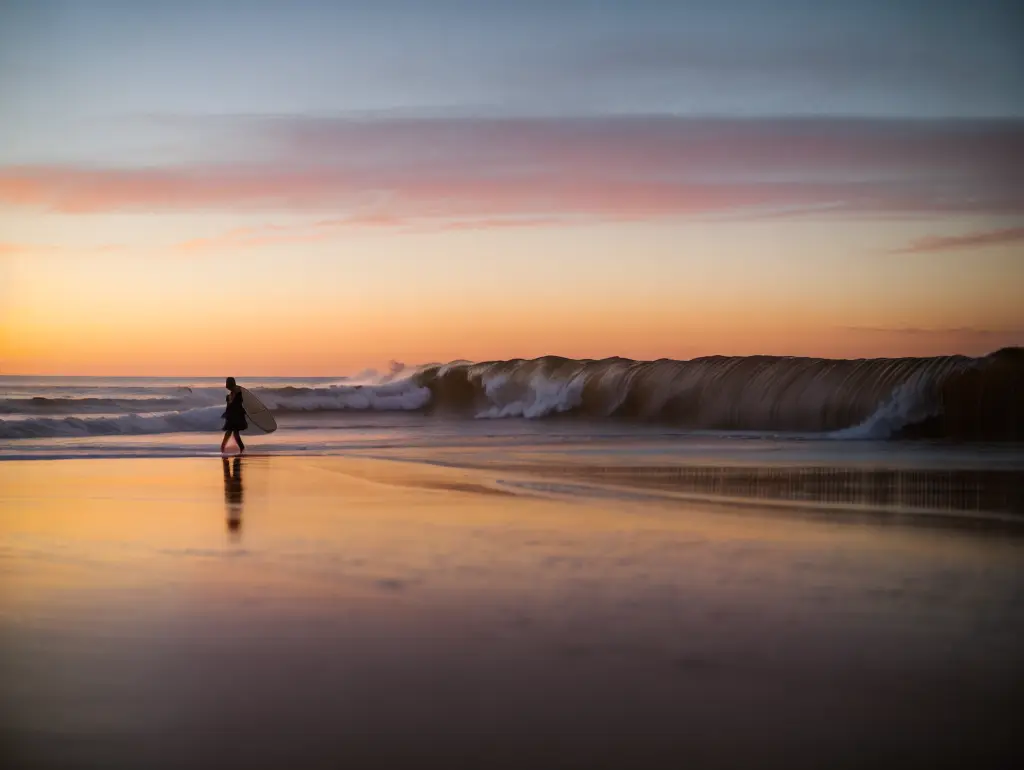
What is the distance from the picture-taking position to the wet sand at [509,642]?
2.69 meters

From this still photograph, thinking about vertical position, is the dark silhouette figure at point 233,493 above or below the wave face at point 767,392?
below

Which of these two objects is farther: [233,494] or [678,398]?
[678,398]

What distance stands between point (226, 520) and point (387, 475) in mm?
3528

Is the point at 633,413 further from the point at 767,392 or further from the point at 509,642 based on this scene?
the point at 509,642

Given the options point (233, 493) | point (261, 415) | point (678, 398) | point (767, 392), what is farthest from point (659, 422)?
point (233, 493)

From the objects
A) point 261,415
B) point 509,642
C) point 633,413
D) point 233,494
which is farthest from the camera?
point 633,413

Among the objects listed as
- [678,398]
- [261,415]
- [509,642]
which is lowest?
[509,642]

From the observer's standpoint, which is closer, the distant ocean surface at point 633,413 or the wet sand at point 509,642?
the wet sand at point 509,642

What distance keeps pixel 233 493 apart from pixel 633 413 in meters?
15.1

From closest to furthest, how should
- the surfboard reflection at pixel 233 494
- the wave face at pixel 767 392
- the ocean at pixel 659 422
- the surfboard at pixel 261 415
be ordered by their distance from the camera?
1. the surfboard reflection at pixel 233 494
2. the ocean at pixel 659 422
3. the wave face at pixel 767 392
4. the surfboard at pixel 261 415

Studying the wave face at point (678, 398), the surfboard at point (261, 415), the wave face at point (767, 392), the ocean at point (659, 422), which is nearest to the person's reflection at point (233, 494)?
the ocean at point (659, 422)

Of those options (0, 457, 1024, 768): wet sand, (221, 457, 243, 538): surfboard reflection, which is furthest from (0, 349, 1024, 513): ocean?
(0, 457, 1024, 768): wet sand

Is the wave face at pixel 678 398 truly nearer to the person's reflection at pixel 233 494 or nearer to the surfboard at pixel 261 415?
the surfboard at pixel 261 415

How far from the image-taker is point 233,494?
27.8 ft
